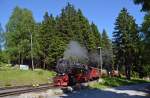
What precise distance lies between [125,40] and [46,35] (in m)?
19.8

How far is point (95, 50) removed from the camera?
92.2m

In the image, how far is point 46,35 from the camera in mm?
90125

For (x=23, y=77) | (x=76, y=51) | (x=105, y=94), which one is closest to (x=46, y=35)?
(x=76, y=51)

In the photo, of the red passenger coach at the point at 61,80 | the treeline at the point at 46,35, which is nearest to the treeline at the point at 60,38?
the treeline at the point at 46,35

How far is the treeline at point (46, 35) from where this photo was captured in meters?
86.0

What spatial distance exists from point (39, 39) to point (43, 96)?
2613 inches

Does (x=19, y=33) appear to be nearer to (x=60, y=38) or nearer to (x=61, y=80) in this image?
(x=60, y=38)

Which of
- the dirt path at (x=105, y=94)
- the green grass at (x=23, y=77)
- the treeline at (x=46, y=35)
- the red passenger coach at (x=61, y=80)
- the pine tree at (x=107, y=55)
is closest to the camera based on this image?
the dirt path at (x=105, y=94)

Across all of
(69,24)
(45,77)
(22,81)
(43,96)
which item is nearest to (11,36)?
(69,24)

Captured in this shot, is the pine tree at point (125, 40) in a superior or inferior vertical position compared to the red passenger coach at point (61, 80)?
superior

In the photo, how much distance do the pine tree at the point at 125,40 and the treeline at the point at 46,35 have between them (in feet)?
28.9

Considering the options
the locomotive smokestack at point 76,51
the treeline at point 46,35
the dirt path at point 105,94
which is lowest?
the dirt path at point 105,94

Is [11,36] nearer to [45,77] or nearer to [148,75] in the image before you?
[45,77]

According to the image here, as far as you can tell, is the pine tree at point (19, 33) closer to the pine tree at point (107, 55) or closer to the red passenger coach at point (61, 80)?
the pine tree at point (107, 55)
